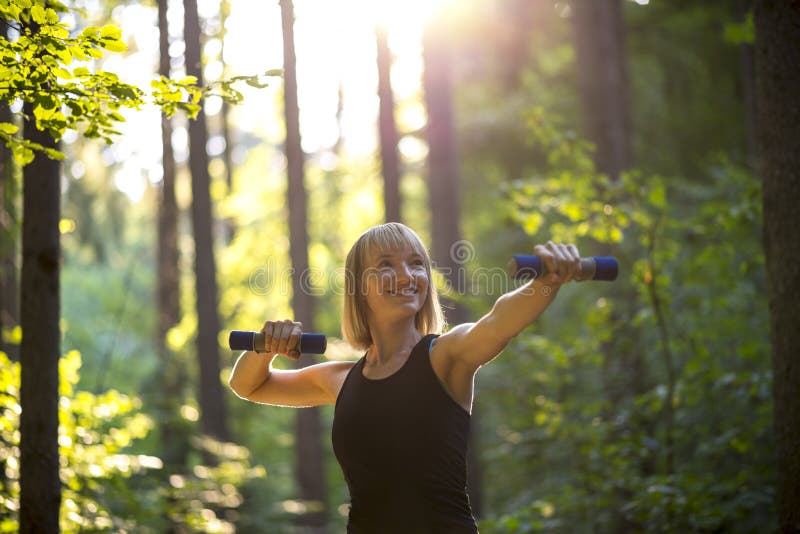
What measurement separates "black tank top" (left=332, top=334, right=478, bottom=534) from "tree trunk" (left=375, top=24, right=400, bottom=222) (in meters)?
7.78

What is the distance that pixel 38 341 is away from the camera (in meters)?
4.38

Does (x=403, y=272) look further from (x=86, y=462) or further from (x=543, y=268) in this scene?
(x=86, y=462)

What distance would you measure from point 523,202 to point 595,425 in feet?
6.47

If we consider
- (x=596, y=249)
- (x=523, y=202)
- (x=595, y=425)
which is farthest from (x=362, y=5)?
(x=595, y=425)

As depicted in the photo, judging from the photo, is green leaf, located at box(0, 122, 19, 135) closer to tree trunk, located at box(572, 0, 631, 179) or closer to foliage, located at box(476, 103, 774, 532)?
foliage, located at box(476, 103, 774, 532)

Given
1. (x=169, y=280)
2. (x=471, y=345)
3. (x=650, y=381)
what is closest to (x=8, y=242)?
(x=471, y=345)

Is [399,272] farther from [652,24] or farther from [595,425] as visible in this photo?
[652,24]

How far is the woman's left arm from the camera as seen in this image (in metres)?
2.67

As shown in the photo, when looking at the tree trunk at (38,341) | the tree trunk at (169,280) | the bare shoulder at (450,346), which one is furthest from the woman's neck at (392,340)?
the tree trunk at (169,280)

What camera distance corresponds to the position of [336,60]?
15.6 metres

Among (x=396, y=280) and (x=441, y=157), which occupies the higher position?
(x=441, y=157)

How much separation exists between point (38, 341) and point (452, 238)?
677 centimetres

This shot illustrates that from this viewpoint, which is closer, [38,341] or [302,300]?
[38,341]

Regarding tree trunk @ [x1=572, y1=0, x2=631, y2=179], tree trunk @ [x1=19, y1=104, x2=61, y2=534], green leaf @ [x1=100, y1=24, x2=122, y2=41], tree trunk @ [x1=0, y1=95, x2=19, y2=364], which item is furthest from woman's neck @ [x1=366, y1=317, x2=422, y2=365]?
tree trunk @ [x1=572, y1=0, x2=631, y2=179]
